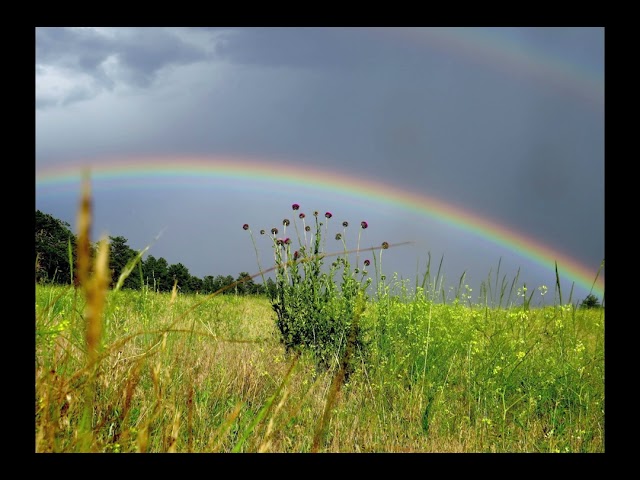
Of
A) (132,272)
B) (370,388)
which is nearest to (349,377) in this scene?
(370,388)

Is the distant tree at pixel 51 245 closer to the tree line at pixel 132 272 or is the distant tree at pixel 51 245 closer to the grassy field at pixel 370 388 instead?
the tree line at pixel 132 272

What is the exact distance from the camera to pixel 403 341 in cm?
413

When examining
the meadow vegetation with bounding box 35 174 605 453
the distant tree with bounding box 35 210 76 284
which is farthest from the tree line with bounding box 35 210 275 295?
the meadow vegetation with bounding box 35 174 605 453

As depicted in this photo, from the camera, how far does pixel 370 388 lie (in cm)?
334

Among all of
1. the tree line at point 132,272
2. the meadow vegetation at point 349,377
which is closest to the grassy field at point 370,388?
the meadow vegetation at point 349,377

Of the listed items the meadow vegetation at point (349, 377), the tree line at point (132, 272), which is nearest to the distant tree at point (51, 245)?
the tree line at point (132, 272)

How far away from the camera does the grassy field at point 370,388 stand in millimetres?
2453

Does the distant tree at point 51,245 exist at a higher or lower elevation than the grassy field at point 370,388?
higher

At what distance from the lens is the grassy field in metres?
2.45

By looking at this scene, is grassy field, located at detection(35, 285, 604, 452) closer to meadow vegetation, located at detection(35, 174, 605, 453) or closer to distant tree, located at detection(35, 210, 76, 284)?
meadow vegetation, located at detection(35, 174, 605, 453)

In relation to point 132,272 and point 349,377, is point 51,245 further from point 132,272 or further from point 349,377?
point 349,377

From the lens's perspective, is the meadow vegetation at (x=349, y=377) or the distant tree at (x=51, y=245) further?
the distant tree at (x=51, y=245)

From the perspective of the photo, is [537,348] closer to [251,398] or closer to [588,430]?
[588,430]
